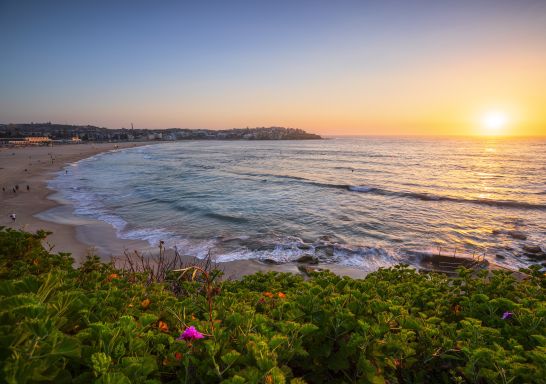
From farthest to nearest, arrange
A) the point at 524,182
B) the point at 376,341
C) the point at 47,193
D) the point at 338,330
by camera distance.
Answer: the point at 524,182 < the point at 47,193 < the point at 338,330 < the point at 376,341

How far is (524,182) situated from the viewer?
1334 inches

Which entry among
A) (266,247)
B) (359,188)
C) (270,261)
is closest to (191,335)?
(270,261)

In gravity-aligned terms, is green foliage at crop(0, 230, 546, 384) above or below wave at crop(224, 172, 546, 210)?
above

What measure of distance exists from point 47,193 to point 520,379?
3204 cm

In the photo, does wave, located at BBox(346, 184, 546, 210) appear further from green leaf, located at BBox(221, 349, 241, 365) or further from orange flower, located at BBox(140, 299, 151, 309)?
green leaf, located at BBox(221, 349, 241, 365)

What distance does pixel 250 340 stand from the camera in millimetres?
2059

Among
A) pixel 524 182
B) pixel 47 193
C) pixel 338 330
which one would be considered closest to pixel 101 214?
pixel 47 193

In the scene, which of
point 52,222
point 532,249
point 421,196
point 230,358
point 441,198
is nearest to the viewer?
point 230,358

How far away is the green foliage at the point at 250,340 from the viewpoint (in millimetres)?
1560

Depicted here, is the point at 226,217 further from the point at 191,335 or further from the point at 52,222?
the point at 191,335

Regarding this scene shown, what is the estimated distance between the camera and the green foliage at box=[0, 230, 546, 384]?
1.56 m

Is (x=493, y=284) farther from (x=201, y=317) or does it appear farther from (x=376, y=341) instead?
(x=201, y=317)

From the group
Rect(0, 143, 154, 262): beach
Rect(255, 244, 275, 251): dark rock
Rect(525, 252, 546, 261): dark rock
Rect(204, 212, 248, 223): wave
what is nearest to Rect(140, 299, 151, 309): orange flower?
Rect(0, 143, 154, 262): beach

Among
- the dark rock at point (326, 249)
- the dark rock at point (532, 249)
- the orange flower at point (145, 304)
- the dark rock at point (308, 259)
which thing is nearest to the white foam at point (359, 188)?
the dark rock at point (532, 249)
